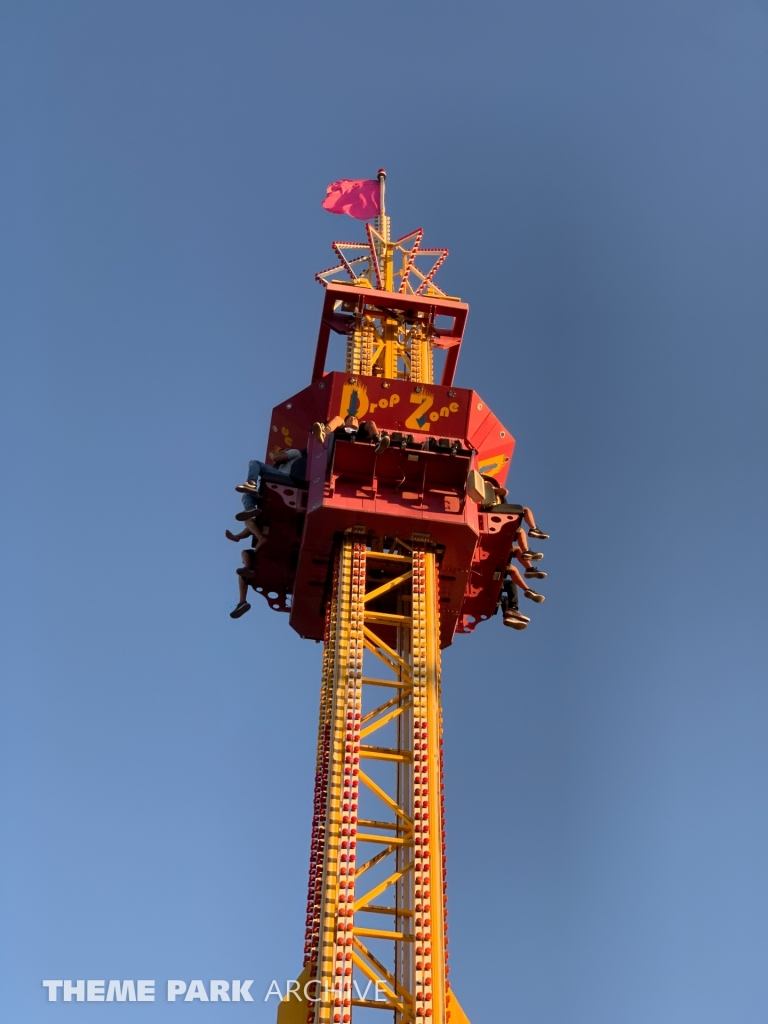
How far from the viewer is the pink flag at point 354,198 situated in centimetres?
3688

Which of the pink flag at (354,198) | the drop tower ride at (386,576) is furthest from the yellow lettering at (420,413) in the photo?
the pink flag at (354,198)

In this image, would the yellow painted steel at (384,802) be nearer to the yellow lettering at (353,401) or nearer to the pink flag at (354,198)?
the yellow lettering at (353,401)

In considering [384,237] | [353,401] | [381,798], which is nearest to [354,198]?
[384,237]

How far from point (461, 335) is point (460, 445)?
686 centimetres

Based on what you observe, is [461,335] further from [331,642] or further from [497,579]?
[331,642]

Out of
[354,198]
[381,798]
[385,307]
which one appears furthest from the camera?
[354,198]

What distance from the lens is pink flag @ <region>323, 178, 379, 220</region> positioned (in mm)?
36875

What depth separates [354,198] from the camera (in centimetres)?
3722

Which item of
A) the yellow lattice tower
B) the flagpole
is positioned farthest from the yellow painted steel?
the flagpole

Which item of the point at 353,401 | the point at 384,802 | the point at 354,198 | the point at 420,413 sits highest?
the point at 354,198

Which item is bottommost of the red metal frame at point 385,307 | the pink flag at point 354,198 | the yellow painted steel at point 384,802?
the yellow painted steel at point 384,802

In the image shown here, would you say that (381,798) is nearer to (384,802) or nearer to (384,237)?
(384,802)

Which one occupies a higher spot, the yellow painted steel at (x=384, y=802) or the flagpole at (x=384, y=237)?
the flagpole at (x=384, y=237)

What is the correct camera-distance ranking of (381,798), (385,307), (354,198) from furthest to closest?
1. (354,198)
2. (385,307)
3. (381,798)
